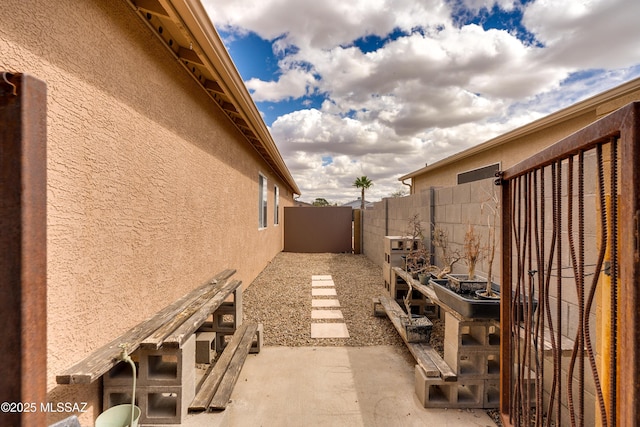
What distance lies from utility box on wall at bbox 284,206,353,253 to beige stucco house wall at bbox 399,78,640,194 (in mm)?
4163

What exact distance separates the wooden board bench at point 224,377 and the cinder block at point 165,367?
20 centimetres

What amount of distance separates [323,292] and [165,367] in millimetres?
3878

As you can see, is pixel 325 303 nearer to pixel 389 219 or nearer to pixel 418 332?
pixel 418 332

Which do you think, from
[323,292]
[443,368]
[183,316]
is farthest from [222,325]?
[323,292]

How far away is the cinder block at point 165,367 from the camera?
1.81 meters

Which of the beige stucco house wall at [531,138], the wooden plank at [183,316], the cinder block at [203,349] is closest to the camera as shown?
the wooden plank at [183,316]

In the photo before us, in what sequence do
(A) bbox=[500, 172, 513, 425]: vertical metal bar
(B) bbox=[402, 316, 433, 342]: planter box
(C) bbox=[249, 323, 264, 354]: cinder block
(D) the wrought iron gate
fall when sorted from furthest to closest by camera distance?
(C) bbox=[249, 323, 264, 354]: cinder block → (B) bbox=[402, 316, 433, 342]: planter box → (A) bbox=[500, 172, 513, 425]: vertical metal bar → (D) the wrought iron gate

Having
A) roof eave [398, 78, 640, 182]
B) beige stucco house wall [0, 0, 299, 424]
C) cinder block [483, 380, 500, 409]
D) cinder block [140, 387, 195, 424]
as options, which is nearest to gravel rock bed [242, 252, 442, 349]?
cinder block [483, 380, 500, 409]

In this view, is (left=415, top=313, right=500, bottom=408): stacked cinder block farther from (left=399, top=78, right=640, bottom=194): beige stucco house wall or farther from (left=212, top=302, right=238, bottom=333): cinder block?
(left=212, top=302, right=238, bottom=333): cinder block

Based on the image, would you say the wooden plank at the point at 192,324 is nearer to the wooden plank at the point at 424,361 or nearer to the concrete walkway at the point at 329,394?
the concrete walkway at the point at 329,394

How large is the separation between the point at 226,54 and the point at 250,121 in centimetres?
164

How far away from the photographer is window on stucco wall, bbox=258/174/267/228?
7.09 metres

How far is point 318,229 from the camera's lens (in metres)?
11.8

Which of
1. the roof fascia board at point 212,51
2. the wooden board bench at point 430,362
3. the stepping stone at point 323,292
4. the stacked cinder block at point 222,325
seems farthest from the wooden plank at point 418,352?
the roof fascia board at point 212,51
